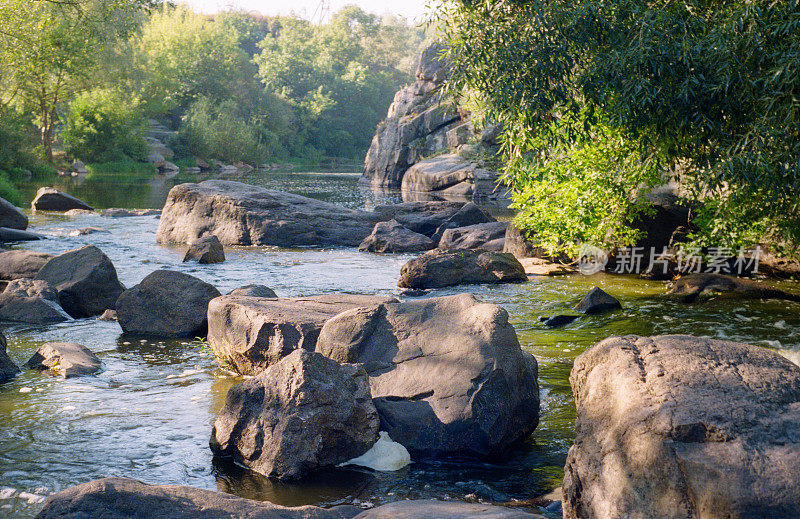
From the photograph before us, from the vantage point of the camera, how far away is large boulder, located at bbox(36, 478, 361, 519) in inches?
151

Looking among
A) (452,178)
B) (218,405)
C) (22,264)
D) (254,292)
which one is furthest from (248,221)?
(452,178)

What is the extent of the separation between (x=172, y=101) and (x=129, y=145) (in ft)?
48.0

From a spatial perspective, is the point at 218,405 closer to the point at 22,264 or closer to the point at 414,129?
the point at 22,264

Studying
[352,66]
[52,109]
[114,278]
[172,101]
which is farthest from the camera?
[352,66]

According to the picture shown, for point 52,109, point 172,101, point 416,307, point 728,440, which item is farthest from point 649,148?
point 172,101

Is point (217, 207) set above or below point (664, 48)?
below

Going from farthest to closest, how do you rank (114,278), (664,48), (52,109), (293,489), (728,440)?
Result: (52,109) → (114,278) → (664,48) → (293,489) → (728,440)

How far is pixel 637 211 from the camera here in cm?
1465

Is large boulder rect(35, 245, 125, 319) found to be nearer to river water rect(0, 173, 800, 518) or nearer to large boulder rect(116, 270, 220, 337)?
river water rect(0, 173, 800, 518)

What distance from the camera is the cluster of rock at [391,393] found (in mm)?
5570

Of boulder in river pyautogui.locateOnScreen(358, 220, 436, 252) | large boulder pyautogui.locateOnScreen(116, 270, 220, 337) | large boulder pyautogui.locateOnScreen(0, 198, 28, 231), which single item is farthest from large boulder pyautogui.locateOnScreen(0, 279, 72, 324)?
large boulder pyautogui.locateOnScreen(0, 198, 28, 231)

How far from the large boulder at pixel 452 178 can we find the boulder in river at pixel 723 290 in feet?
87.0

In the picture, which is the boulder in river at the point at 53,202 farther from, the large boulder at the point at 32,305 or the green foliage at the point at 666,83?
the green foliage at the point at 666,83

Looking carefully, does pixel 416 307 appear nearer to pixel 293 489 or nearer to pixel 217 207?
pixel 293 489
